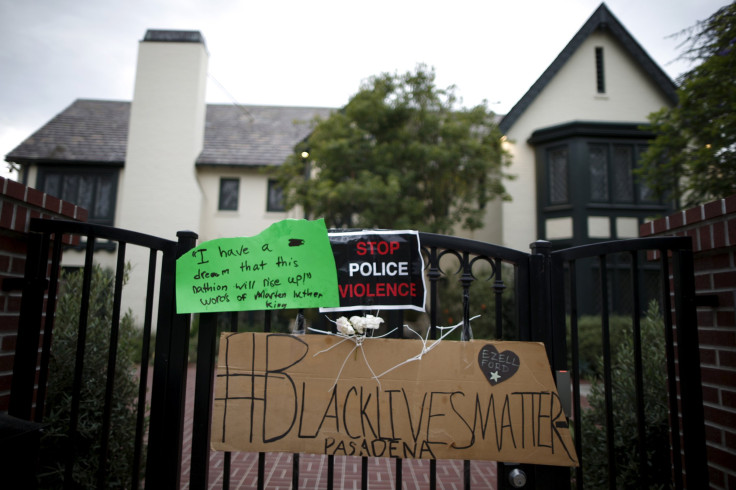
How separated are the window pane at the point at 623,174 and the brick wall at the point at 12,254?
12630 millimetres

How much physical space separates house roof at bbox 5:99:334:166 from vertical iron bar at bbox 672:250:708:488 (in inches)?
489

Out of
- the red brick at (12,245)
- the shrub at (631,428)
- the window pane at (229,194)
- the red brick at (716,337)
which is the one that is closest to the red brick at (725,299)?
the red brick at (716,337)

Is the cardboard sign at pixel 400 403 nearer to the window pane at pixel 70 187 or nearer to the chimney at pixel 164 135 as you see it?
the chimney at pixel 164 135

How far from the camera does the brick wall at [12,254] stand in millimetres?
1874

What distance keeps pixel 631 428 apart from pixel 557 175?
1003 cm

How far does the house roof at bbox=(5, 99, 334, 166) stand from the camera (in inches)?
560

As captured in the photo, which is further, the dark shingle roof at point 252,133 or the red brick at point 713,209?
the dark shingle roof at point 252,133

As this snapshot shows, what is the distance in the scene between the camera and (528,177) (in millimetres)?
12078

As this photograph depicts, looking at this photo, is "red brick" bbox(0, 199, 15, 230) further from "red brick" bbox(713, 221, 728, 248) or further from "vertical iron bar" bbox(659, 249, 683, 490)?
"red brick" bbox(713, 221, 728, 248)

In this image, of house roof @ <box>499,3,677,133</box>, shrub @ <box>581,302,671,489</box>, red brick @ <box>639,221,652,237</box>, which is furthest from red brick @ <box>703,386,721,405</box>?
house roof @ <box>499,3,677,133</box>

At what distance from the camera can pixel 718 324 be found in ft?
6.72

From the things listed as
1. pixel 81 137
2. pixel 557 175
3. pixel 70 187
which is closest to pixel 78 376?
pixel 557 175

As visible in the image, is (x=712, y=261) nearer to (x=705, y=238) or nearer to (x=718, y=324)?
(x=705, y=238)

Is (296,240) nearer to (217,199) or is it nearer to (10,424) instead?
(10,424)
